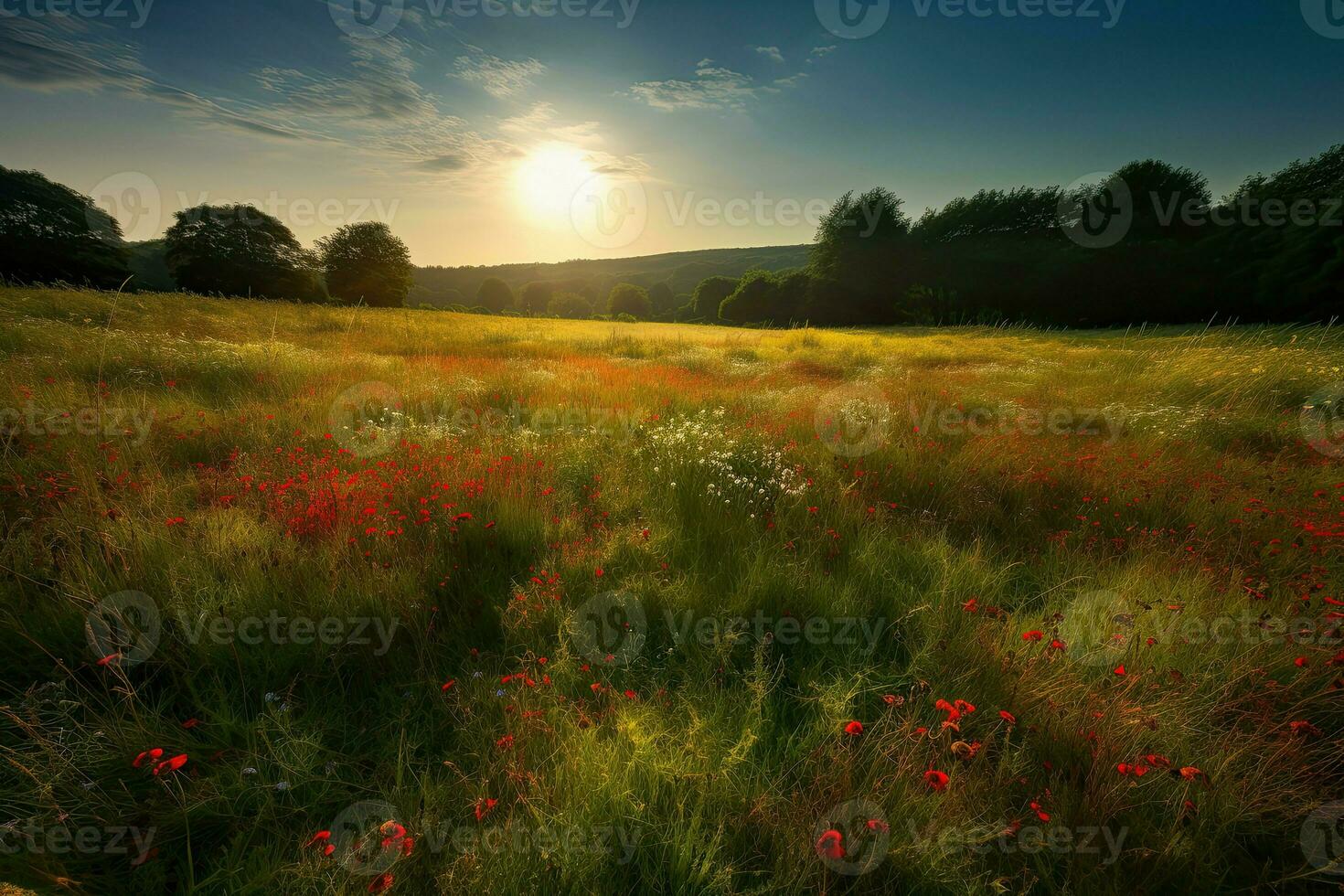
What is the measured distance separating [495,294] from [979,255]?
8521 cm

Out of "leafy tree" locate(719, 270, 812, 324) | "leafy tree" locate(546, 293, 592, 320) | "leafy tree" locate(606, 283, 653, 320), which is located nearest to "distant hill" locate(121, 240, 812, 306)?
"leafy tree" locate(546, 293, 592, 320)

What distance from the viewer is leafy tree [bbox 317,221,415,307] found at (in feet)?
132

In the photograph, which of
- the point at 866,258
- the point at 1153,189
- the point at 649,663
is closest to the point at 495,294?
the point at 866,258

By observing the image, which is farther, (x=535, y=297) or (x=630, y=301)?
(x=535, y=297)

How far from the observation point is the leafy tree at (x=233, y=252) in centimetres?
3356

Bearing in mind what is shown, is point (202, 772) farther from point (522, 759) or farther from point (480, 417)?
point (480, 417)

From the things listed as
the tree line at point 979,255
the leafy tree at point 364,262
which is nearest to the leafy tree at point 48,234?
the tree line at point 979,255

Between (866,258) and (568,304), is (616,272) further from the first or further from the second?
(866,258)

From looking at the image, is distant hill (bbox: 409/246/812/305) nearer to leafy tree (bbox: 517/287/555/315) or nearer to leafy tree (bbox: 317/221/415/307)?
leafy tree (bbox: 517/287/555/315)

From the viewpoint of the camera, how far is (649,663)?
2311 millimetres

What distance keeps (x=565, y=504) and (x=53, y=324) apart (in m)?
11.3

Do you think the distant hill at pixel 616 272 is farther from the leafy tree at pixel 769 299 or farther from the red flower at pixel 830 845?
the red flower at pixel 830 845

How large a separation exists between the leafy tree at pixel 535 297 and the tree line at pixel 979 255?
51475 millimetres

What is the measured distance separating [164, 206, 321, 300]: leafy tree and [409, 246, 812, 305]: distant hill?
6123 cm
